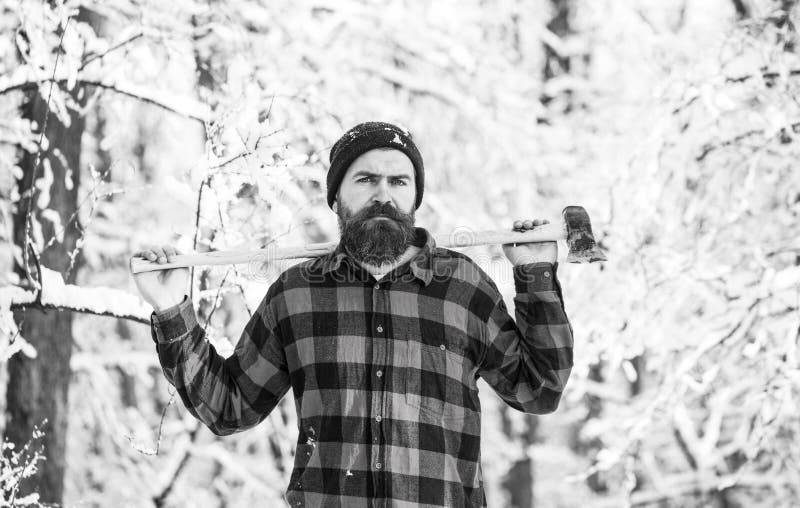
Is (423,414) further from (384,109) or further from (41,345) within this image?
(384,109)

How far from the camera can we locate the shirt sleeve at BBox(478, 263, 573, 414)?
2279mm

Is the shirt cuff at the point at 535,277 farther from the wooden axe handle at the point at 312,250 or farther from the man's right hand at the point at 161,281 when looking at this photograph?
the man's right hand at the point at 161,281

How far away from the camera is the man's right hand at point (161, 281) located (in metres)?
2.37

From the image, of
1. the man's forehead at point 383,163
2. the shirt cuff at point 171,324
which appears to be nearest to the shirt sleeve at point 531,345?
the man's forehead at point 383,163

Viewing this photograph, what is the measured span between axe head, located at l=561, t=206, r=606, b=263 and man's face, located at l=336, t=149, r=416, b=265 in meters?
0.44

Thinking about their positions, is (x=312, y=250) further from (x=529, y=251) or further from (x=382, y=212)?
(x=529, y=251)

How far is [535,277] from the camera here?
7.63 feet

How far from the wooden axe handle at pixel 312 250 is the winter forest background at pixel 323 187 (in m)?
0.55

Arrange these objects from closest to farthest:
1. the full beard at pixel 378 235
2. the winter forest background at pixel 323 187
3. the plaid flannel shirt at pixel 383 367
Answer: the plaid flannel shirt at pixel 383 367
the full beard at pixel 378 235
the winter forest background at pixel 323 187

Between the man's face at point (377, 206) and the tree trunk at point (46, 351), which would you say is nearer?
the man's face at point (377, 206)

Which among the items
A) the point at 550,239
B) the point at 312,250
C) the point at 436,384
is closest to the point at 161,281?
the point at 312,250

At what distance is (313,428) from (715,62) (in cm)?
291

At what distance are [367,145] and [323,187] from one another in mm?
1737

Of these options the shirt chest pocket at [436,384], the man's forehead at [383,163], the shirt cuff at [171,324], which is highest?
the man's forehead at [383,163]
